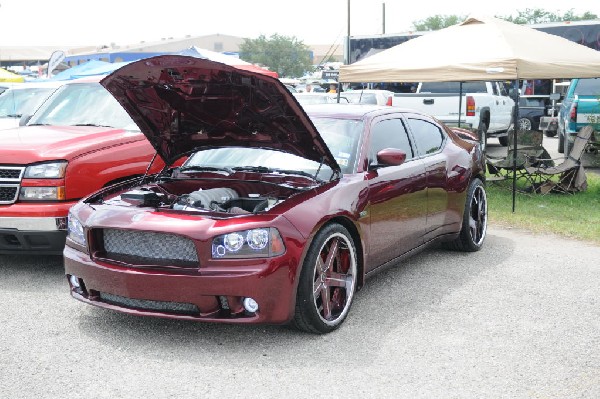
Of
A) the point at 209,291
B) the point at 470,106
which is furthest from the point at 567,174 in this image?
the point at 209,291

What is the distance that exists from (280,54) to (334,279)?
7731 centimetres

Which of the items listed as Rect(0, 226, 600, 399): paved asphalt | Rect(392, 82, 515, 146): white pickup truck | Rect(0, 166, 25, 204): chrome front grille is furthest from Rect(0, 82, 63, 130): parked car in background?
Rect(392, 82, 515, 146): white pickup truck

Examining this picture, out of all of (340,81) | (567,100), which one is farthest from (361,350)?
(567,100)

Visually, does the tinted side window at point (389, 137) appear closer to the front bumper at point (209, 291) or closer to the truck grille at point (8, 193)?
the front bumper at point (209, 291)

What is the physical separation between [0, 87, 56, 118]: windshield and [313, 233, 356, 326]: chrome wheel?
9247 mm

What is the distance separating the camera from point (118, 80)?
16.5 ft

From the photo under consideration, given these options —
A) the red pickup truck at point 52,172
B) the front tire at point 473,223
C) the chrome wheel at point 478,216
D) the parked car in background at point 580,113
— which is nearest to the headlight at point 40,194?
the red pickup truck at point 52,172

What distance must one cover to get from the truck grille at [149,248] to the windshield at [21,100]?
8.86 metres

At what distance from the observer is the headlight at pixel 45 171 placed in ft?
18.9

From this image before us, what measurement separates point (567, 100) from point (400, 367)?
12.1 meters

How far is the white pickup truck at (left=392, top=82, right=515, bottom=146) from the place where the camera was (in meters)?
16.6

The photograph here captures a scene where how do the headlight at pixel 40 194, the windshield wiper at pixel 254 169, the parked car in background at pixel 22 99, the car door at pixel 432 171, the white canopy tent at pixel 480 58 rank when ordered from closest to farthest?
the windshield wiper at pixel 254 169 < the headlight at pixel 40 194 < the car door at pixel 432 171 < the white canopy tent at pixel 480 58 < the parked car in background at pixel 22 99

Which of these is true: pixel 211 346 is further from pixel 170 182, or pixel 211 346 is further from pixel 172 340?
pixel 170 182

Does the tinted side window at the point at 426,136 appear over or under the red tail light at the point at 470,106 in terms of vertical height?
over
